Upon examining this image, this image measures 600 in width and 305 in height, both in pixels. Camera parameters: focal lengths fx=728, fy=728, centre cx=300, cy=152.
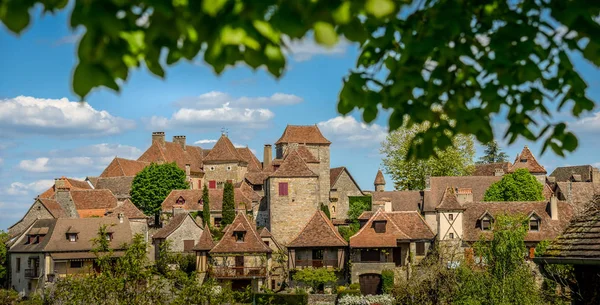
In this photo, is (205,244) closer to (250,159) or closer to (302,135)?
(302,135)

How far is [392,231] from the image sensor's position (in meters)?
46.1

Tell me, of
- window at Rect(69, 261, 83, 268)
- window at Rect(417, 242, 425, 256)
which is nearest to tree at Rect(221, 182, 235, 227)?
window at Rect(69, 261, 83, 268)

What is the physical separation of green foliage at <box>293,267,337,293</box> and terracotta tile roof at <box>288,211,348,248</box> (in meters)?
2.04

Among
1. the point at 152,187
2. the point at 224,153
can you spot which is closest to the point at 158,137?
the point at 224,153

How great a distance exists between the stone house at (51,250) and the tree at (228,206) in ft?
29.6

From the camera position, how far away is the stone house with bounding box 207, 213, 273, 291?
46625 mm

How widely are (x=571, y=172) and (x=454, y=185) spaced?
91.5 ft

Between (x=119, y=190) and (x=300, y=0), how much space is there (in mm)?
74197

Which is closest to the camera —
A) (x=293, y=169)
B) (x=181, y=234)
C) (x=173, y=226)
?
(x=293, y=169)

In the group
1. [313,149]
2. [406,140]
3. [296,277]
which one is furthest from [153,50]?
[406,140]

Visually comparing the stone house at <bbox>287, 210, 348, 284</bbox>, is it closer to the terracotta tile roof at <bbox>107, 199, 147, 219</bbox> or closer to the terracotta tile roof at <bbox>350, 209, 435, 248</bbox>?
the terracotta tile roof at <bbox>350, 209, 435, 248</bbox>

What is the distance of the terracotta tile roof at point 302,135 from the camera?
69.1 meters

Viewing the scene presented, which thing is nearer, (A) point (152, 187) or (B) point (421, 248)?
(B) point (421, 248)

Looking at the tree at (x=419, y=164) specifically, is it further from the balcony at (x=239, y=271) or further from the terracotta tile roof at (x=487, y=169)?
the balcony at (x=239, y=271)
